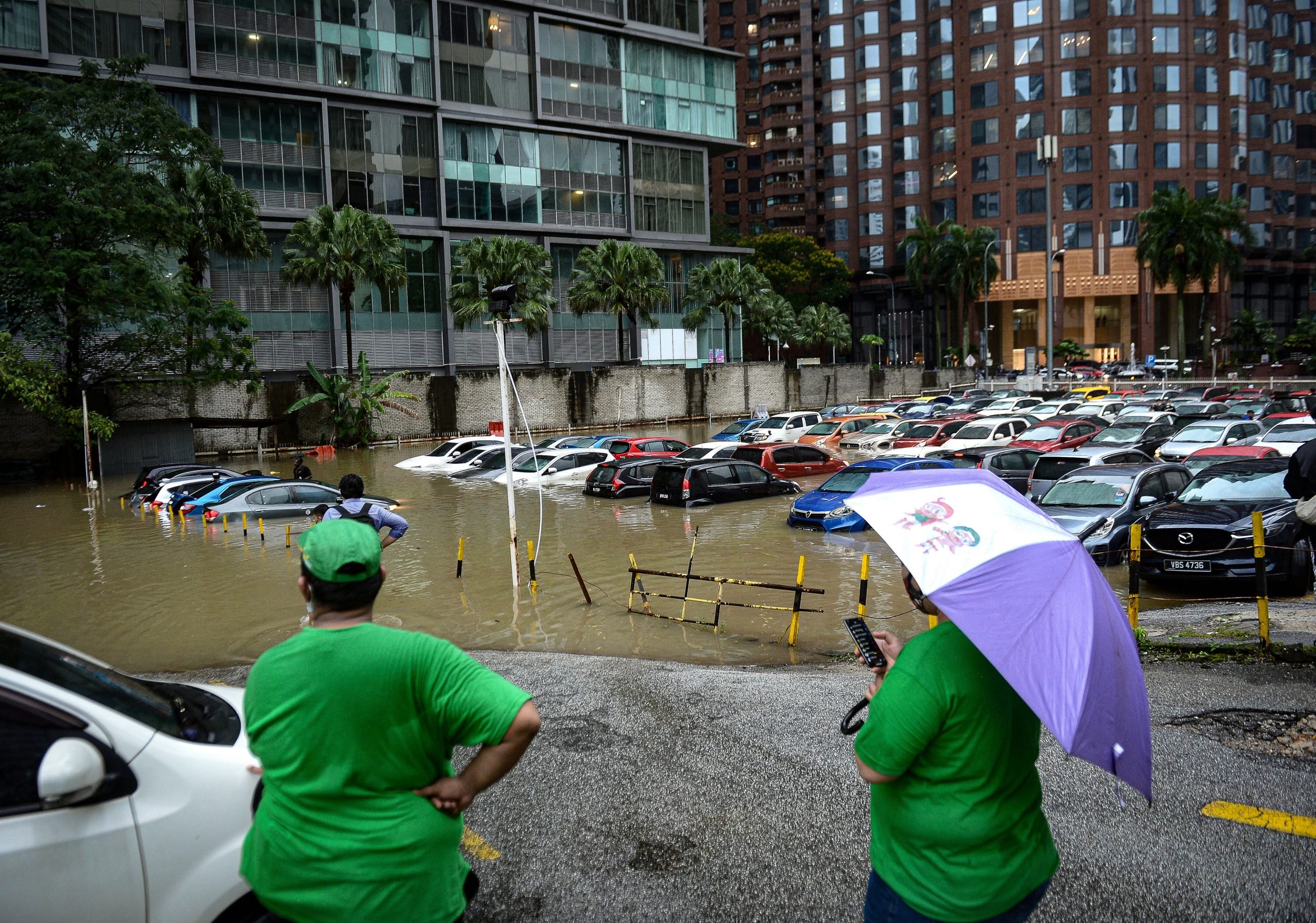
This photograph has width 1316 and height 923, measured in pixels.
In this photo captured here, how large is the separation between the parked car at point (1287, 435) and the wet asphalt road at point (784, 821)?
17.9 metres

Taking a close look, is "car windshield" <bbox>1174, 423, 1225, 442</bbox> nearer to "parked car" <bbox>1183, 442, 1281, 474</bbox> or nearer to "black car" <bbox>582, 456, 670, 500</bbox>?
"parked car" <bbox>1183, 442, 1281, 474</bbox>

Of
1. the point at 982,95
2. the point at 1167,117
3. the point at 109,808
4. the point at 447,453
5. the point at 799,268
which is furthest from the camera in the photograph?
the point at 799,268

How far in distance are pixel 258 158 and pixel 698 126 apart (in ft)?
103

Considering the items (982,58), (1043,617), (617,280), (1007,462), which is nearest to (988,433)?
(1007,462)

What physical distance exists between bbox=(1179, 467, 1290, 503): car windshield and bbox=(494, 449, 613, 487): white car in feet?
60.1

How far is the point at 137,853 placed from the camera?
3410 mm

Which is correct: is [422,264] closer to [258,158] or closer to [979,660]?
[258,158]

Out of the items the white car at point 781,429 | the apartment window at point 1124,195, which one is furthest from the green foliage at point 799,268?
the white car at point 781,429

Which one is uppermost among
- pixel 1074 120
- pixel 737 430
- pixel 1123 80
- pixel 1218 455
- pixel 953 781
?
pixel 1123 80

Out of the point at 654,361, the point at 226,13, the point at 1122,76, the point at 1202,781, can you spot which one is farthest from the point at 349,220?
the point at 1122,76

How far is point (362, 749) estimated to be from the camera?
2.80 metres

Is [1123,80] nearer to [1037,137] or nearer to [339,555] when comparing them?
[1037,137]

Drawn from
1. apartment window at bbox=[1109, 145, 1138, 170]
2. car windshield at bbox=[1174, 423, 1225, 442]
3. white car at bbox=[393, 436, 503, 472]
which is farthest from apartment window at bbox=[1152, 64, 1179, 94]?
white car at bbox=[393, 436, 503, 472]

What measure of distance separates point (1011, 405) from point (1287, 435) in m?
20.2
